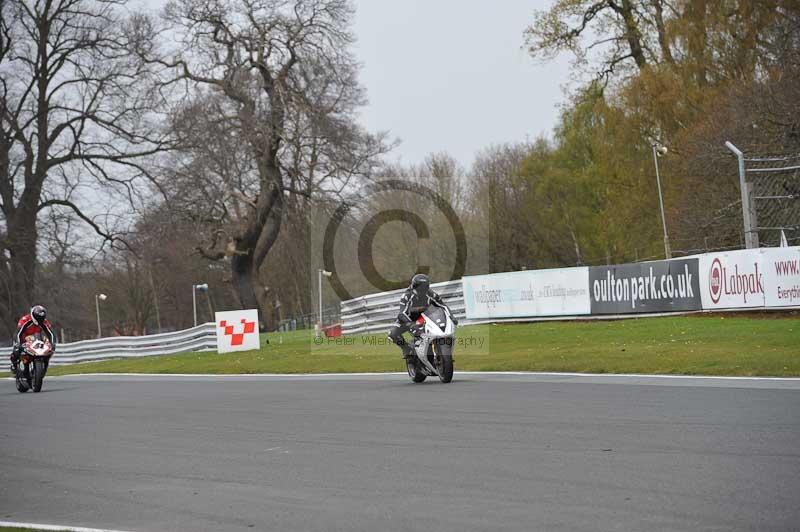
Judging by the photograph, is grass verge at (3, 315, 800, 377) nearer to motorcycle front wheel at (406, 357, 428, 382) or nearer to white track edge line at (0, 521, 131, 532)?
motorcycle front wheel at (406, 357, 428, 382)

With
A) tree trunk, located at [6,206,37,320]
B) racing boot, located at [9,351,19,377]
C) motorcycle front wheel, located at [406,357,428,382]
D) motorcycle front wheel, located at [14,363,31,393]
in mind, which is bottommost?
motorcycle front wheel, located at [406,357,428,382]

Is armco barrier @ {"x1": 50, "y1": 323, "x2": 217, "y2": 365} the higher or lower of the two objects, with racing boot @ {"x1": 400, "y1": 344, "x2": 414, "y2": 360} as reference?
higher

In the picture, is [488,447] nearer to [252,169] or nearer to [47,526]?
[47,526]

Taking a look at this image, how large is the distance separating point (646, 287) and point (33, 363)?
1567cm

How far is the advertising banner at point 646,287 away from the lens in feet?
91.6

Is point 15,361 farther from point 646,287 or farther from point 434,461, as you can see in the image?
point 434,461

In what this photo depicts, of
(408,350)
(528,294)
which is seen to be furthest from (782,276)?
A: (408,350)

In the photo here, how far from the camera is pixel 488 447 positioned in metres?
9.66

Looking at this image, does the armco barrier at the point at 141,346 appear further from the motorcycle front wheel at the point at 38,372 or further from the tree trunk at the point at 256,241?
the motorcycle front wheel at the point at 38,372

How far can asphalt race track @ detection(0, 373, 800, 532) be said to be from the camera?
6898 mm

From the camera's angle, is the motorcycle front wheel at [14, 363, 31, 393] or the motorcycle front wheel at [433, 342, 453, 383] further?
the motorcycle front wheel at [14, 363, 31, 393]

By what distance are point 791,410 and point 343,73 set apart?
33231 mm

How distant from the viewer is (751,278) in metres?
26.4

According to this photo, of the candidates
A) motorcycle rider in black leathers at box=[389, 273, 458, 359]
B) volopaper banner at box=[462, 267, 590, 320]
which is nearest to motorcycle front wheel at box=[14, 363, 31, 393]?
motorcycle rider in black leathers at box=[389, 273, 458, 359]
